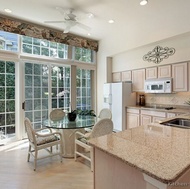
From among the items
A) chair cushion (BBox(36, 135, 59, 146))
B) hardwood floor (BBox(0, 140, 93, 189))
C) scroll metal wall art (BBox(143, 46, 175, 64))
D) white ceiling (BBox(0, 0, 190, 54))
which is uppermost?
white ceiling (BBox(0, 0, 190, 54))

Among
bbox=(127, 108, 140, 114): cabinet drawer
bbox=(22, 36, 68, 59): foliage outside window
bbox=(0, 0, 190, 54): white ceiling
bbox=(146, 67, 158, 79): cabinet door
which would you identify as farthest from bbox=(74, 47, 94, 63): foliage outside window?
bbox=(127, 108, 140, 114): cabinet drawer

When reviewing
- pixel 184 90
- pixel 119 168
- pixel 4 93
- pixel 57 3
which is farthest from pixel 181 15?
pixel 4 93

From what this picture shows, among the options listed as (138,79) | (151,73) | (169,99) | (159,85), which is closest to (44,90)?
(138,79)

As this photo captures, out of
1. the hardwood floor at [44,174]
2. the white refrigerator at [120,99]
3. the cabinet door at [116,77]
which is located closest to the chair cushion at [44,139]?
the hardwood floor at [44,174]

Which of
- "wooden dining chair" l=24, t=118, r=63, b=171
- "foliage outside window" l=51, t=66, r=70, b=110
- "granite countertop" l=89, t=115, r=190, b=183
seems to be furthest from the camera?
"foliage outside window" l=51, t=66, r=70, b=110

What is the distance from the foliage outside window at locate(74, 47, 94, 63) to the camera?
5.29m

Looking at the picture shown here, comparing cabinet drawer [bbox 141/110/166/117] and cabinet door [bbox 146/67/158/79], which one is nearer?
cabinet drawer [bbox 141/110/166/117]

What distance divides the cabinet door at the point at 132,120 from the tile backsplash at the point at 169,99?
0.72 meters

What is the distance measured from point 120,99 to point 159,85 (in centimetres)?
116

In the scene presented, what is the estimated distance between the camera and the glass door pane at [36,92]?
4273mm

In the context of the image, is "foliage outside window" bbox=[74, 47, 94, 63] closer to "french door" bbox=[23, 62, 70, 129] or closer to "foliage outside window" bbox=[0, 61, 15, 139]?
"french door" bbox=[23, 62, 70, 129]

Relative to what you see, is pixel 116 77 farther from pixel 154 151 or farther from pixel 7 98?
pixel 154 151

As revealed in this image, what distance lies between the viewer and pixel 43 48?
4555mm

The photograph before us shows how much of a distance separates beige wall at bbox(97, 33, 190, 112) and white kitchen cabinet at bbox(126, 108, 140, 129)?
2.31ft
